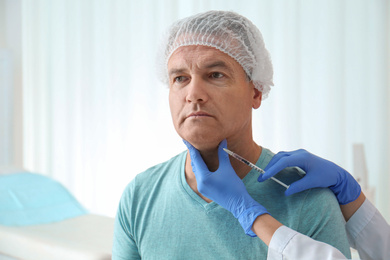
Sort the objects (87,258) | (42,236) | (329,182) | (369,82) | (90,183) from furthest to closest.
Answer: (90,183)
(369,82)
(42,236)
(87,258)
(329,182)

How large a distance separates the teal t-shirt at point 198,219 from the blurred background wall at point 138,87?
4.39 ft

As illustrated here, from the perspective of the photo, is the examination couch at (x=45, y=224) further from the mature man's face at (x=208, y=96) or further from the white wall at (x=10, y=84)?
the white wall at (x=10, y=84)

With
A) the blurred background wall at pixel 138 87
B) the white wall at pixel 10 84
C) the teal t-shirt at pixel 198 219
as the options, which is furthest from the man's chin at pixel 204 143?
the white wall at pixel 10 84

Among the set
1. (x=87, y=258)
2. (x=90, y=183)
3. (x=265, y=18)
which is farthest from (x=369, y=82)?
(x=90, y=183)

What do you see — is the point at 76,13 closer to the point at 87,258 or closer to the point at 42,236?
the point at 42,236

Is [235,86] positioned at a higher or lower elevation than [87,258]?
higher

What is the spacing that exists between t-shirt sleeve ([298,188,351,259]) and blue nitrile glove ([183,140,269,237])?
119 mm

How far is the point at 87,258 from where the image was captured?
1749 millimetres

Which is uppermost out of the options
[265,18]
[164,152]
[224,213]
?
[265,18]

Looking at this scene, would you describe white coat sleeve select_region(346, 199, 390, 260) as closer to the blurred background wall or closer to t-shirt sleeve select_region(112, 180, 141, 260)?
t-shirt sleeve select_region(112, 180, 141, 260)

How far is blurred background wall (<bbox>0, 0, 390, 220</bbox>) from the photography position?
2580 millimetres

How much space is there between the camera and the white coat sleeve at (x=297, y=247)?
0.89 m

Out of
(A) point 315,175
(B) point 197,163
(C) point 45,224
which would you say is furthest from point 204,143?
(C) point 45,224

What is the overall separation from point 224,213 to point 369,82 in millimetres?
Result: 1874
